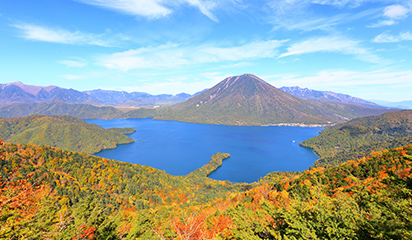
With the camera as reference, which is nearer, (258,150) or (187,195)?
(187,195)

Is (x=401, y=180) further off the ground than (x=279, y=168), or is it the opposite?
(x=401, y=180)

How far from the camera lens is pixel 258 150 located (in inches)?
7589

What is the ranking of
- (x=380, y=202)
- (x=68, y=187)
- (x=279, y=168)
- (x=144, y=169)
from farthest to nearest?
(x=279, y=168) → (x=144, y=169) → (x=68, y=187) → (x=380, y=202)

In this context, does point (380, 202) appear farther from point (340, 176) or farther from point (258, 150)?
point (258, 150)

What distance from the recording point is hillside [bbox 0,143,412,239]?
9.83m

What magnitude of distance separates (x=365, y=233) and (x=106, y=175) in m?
98.2

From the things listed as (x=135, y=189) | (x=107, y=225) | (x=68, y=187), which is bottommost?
(x=135, y=189)

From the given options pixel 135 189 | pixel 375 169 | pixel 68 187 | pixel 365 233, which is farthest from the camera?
pixel 135 189

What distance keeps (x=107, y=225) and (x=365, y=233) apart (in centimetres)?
2069

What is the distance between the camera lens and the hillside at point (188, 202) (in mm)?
9828

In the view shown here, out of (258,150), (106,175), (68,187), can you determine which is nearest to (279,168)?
(258,150)

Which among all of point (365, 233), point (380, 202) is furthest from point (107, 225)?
point (380, 202)

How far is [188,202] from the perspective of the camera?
73.6m

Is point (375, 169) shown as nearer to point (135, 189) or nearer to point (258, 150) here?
point (135, 189)
